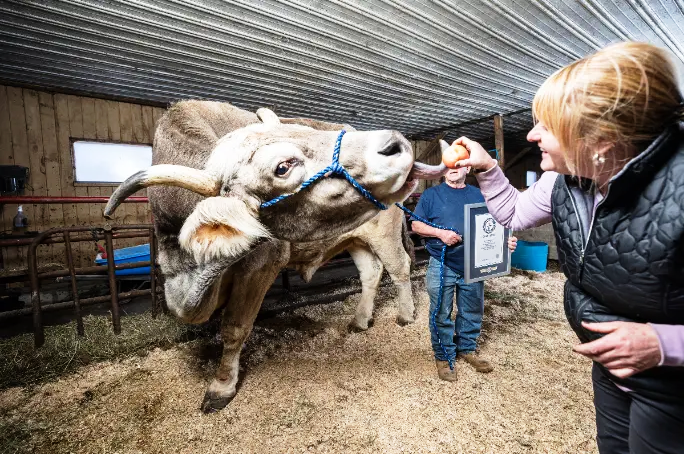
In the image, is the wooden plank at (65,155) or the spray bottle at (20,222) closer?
the spray bottle at (20,222)

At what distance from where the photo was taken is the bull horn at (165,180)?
175 cm

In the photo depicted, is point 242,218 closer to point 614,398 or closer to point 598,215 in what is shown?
point 598,215

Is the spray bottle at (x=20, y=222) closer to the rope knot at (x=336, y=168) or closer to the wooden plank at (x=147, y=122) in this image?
the wooden plank at (x=147, y=122)

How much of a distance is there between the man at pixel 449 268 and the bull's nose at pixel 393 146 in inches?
46.8

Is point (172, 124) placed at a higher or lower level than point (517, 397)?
higher

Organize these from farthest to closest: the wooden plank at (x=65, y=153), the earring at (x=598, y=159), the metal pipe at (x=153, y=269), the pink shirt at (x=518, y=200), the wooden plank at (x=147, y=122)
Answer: the wooden plank at (x=147, y=122) → the wooden plank at (x=65, y=153) → the metal pipe at (x=153, y=269) → the pink shirt at (x=518, y=200) → the earring at (x=598, y=159)

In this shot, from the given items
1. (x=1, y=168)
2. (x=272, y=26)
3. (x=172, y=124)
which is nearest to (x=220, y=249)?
(x=172, y=124)

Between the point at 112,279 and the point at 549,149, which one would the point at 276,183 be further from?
the point at 112,279

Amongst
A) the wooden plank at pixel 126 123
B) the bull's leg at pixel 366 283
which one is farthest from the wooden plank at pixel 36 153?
the bull's leg at pixel 366 283

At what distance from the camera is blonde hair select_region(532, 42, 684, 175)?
0.86m

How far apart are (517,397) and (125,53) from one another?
20.6ft

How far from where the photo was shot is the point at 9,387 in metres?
2.66

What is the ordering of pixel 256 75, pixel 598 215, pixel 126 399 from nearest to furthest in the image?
pixel 598 215, pixel 126 399, pixel 256 75

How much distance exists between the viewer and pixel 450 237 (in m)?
2.62
